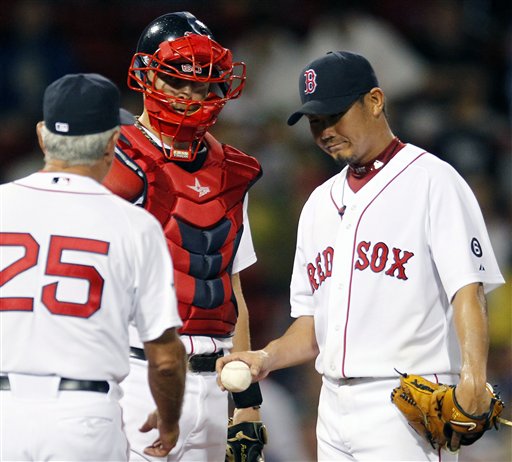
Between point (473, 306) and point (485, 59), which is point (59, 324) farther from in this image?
point (485, 59)

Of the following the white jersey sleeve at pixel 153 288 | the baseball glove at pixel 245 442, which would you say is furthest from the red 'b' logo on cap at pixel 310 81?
the baseball glove at pixel 245 442

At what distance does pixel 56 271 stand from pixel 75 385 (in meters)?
0.33

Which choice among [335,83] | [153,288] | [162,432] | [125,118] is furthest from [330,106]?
[162,432]

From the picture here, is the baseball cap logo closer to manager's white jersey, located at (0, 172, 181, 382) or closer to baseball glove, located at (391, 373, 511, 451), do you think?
manager's white jersey, located at (0, 172, 181, 382)

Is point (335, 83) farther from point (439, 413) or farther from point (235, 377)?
point (439, 413)

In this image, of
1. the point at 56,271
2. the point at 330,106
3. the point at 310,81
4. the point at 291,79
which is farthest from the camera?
the point at 291,79

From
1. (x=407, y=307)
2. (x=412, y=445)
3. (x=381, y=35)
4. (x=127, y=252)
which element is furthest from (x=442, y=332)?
(x=381, y=35)

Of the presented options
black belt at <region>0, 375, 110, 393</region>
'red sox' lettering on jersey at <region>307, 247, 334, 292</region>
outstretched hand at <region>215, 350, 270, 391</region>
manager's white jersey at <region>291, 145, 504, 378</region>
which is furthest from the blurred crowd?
black belt at <region>0, 375, 110, 393</region>

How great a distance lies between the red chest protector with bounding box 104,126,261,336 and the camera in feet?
12.5

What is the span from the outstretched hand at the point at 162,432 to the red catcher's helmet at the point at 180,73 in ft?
3.24

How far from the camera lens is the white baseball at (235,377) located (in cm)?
363

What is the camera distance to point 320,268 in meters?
3.98

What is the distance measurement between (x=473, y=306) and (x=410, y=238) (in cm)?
33

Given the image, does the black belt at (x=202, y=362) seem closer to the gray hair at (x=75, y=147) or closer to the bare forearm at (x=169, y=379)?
the bare forearm at (x=169, y=379)
